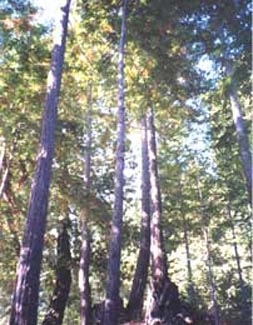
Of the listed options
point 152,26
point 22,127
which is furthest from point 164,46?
point 22,127

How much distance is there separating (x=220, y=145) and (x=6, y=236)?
A: 10.6m

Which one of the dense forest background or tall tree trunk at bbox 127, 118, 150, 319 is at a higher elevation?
the dense forest background

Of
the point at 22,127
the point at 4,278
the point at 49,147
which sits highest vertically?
the point at 22,127

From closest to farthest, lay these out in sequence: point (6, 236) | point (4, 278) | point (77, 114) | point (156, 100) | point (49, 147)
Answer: point (49, 147)
point (156, 100)
point (77, 114)
point (6, 236)
point (4, 278)

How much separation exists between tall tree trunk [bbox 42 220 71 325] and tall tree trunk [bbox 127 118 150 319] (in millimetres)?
3796

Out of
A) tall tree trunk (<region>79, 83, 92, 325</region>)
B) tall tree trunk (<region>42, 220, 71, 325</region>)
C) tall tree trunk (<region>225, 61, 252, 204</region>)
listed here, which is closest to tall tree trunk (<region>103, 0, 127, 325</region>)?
tall tree trunk (<region>225, 61, 252, 204</region>)

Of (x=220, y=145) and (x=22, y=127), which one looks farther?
(x=22, y=127)

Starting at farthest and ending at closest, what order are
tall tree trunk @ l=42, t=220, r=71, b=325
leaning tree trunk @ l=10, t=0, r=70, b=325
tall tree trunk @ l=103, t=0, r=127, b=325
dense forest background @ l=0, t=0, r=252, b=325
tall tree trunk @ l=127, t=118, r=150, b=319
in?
1. tall tree trunk @ l=42, t=220, r=71, b=325
2. tall tree trunk @ l=127, t=118, r=150, b=319
3. dense forest background @ l=0, t=0, r=252, b=325
4. tall tree trunk @ l=103, t=0, r=127, b=325
5. leaning tree trunk @ l=10, t=0, r=70, b=325

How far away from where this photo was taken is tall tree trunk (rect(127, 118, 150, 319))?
43.3ft

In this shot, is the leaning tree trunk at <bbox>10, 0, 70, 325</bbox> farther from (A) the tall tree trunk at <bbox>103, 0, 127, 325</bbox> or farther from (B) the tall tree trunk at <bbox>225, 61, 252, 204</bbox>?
(B) the tall tree trunk at <bbox>225, 61, 252, 204</bbox>

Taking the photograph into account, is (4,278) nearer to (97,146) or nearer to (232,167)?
(97,146)

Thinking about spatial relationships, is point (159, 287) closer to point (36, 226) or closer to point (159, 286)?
point (159, 286)

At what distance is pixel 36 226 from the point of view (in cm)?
759

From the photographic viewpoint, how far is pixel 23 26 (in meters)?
13.5
